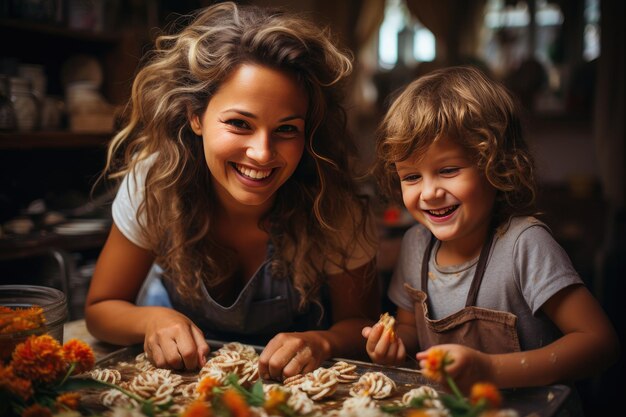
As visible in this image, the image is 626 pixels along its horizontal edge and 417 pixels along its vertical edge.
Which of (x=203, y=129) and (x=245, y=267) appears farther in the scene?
(x=245, y=267)

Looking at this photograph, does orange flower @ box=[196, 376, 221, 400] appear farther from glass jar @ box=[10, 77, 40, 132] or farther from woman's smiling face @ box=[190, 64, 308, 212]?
glass jar @ box=[10, 77, 40, 132]

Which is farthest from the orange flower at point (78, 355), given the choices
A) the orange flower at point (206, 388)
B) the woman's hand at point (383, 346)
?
the woman's hand at point (383, 346)

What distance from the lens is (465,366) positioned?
0.99 metres

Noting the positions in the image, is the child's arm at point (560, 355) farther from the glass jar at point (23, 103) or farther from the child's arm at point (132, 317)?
the glass jar at point (23, 103)

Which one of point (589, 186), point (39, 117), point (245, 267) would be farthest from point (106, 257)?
point (589, 186)

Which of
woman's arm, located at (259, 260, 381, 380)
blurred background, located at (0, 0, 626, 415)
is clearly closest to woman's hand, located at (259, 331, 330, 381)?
woman's arm, located at (259, 260, 381, 380)

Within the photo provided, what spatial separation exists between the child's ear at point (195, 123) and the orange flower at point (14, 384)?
2.34 ft

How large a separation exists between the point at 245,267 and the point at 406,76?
375 centimetres

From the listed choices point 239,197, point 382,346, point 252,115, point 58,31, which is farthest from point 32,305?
point 58,31

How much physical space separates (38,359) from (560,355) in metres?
0.81

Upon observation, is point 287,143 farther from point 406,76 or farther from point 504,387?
point 406,76

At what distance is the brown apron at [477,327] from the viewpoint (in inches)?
50.0

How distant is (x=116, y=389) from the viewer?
41.4 inches

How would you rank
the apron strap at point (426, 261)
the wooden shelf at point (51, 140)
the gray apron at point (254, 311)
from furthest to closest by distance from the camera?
the wooden shelf at point (51, 140)
the gray apron at point (254, 311)
the apron strap at point (426, 261)
